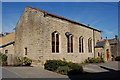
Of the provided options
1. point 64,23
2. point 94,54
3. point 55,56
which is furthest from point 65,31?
point 94,54

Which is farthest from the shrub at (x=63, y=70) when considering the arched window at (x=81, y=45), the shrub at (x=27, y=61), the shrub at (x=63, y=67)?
the arched window at (x=81, y=45)

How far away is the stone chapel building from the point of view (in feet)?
52.9

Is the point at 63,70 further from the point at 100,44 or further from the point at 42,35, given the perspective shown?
the point at 100,44

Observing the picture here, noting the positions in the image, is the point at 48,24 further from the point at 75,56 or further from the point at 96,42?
the point at 96,42

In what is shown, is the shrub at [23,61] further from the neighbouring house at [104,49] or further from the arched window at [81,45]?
the neighbouring house at [104,49]

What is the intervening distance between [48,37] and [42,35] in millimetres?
811

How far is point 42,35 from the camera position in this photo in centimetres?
1602

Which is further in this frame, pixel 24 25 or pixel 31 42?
pixel 24 25

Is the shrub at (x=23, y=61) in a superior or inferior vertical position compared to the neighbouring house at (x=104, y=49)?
inferior

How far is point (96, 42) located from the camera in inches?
1027

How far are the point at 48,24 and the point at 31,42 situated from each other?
3.71m

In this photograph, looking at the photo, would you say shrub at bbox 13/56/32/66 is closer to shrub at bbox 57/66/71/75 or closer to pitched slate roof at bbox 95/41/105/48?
shrub at bbox 57/66/71/75

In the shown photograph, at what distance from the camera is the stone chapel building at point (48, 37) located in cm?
1612

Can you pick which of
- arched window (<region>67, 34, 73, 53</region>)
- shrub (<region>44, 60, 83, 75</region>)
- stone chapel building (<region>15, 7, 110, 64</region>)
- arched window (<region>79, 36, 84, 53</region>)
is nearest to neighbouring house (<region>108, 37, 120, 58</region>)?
stone chapel building (<region>15, 7, 110, 64</region>)
